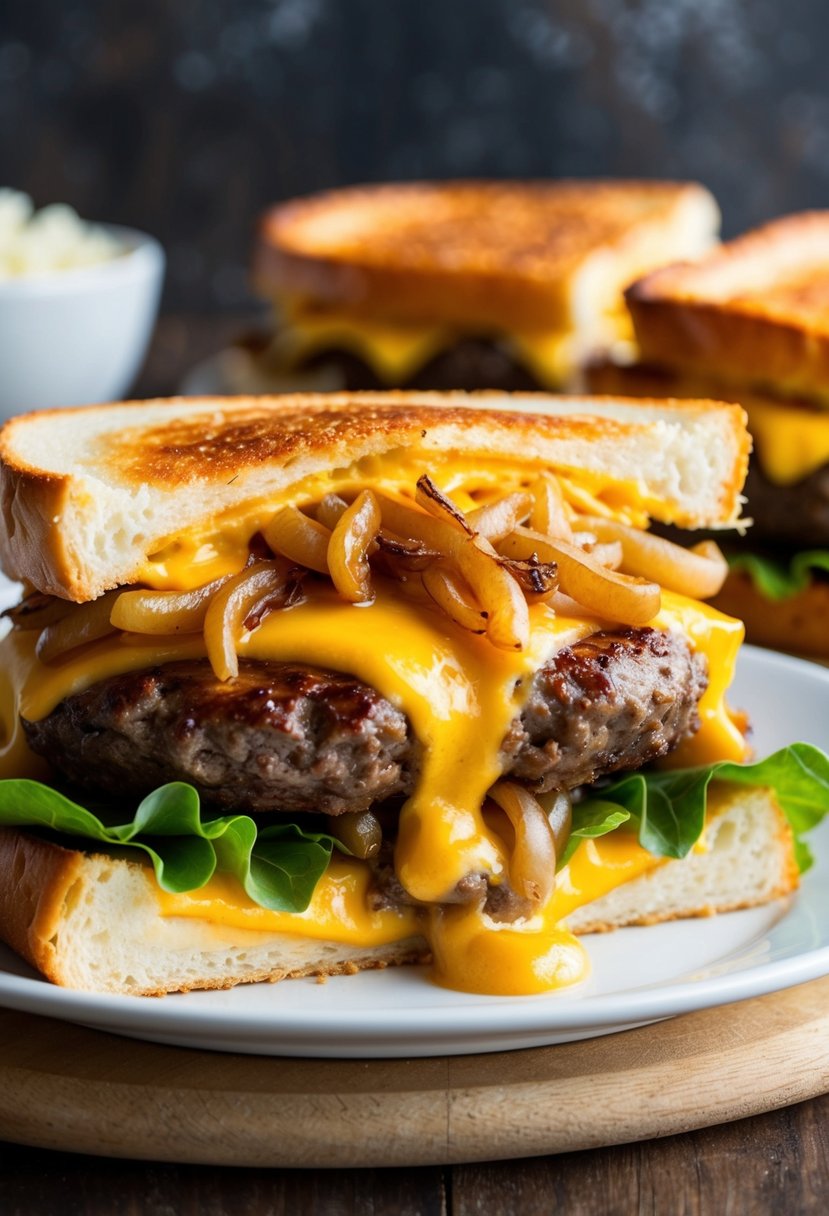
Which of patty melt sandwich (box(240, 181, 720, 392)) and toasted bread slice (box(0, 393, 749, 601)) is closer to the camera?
toasted bread slice (box(0, 393, 749, 601))

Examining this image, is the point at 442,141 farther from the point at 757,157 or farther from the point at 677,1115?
the point at 677,1115

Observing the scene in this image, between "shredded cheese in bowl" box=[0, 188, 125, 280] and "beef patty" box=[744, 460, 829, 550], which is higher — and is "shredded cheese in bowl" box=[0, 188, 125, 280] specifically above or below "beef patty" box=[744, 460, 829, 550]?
below

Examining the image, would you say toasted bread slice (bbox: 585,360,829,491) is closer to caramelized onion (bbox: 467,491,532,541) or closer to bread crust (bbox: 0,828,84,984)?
caramelized onion (bbox: 467,491,532,541)

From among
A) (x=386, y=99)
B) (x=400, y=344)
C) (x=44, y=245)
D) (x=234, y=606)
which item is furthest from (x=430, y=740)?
(x=386, y=99)

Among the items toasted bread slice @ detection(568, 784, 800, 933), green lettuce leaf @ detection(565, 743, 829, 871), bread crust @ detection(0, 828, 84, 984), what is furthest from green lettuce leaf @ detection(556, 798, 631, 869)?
bread crust @ detection(0, 828, 84, 984)

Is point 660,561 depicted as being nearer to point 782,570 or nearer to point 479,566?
point 479,566

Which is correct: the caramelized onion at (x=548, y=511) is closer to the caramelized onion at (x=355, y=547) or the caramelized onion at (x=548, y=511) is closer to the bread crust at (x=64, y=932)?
the caramelized onion at (x=355, y=547)
